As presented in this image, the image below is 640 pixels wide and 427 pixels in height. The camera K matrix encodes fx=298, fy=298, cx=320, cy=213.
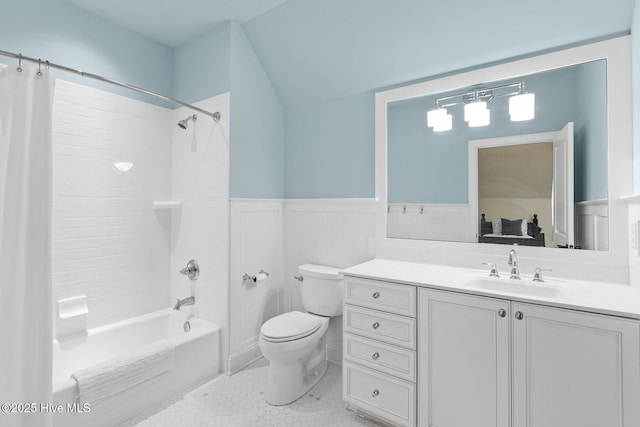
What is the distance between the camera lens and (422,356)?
1536 mm

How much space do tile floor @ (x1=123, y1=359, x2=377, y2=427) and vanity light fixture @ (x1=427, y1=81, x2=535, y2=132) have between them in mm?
1930

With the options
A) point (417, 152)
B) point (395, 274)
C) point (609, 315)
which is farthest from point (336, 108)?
point (609, 315)

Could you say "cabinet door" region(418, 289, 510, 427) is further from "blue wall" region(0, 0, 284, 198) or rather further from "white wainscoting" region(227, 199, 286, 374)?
"blue wall" region(0, 0, 284, 198)

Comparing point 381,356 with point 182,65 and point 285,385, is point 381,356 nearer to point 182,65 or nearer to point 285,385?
point 285,385

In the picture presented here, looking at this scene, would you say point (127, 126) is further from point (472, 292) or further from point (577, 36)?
point (577, 36)

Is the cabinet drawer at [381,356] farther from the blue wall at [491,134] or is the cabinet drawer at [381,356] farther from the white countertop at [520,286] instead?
the blue wall at [491,134]

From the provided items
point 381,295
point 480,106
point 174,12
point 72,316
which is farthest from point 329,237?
point 174,12

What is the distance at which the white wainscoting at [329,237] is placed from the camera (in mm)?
2316

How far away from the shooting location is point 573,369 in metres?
1.20

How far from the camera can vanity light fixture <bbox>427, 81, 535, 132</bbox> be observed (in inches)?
67.7

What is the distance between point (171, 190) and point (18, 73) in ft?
4.91

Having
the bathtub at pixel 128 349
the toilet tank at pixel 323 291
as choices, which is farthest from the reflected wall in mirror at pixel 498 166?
the bathtub at pixel 128 349

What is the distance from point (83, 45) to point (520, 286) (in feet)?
10.5

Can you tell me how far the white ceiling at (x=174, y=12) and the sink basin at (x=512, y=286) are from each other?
86.4 inches
